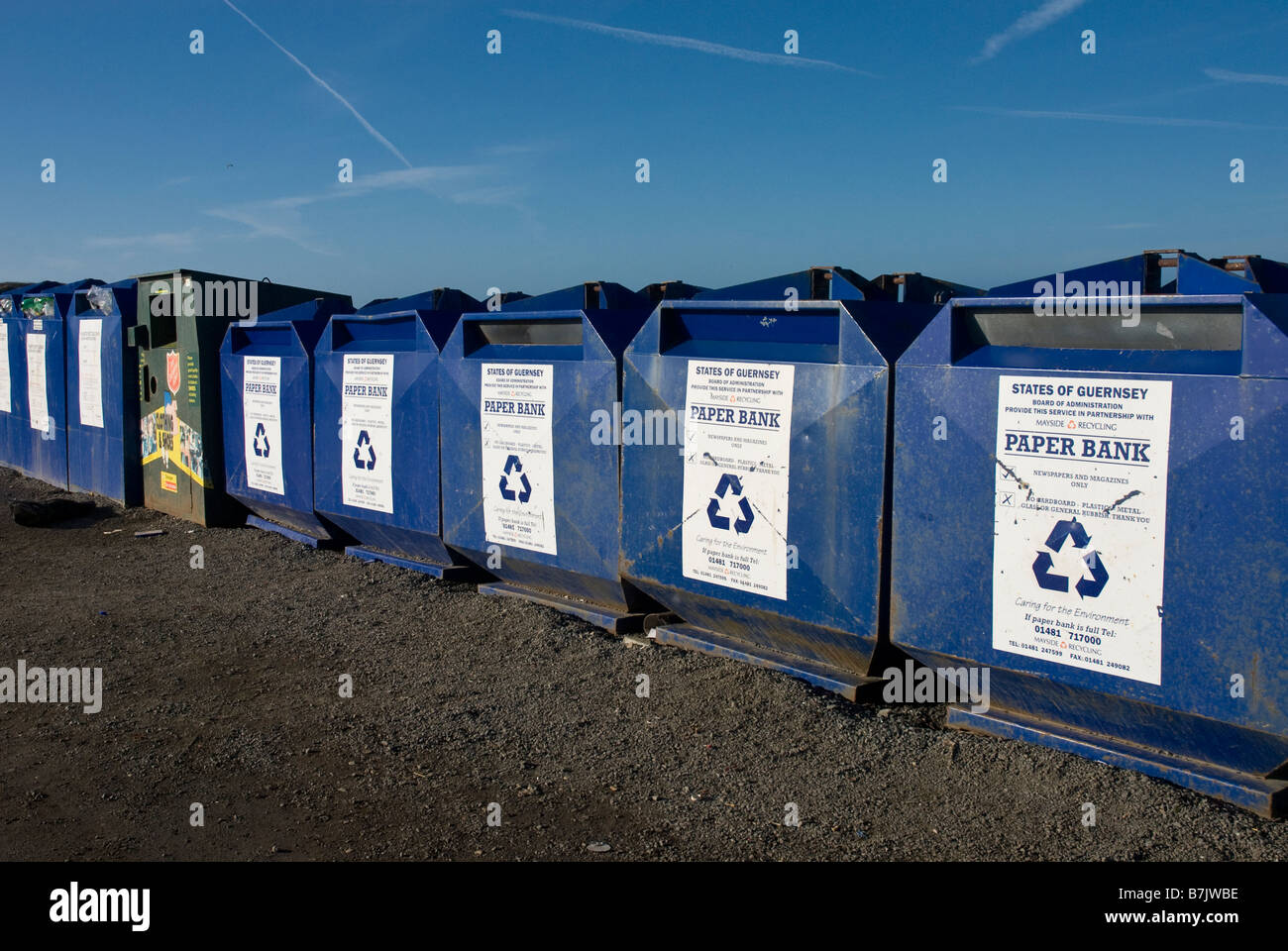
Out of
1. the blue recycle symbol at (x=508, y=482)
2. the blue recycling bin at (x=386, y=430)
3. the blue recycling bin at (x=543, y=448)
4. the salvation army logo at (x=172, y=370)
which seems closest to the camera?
the blue recycling bin at (x=543, y=448)

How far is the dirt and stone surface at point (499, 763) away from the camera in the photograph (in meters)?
3.33

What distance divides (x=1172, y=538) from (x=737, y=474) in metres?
1.83

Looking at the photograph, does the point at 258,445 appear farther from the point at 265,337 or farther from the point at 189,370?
the point at 189,370

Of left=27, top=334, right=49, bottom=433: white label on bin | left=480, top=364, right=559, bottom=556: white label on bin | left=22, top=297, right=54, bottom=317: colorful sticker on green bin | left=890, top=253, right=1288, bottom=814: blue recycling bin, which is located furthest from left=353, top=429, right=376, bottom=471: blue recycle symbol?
left=27, top=334, right=49, bottom=433: white label on bin

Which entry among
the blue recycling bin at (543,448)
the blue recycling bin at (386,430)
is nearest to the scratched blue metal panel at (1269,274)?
the blue recycling bin at (543,448)

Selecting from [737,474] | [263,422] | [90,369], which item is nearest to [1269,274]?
[737,474]

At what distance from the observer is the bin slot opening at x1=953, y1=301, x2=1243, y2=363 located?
11.0 feet

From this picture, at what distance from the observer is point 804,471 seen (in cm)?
443

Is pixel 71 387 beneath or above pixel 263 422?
above

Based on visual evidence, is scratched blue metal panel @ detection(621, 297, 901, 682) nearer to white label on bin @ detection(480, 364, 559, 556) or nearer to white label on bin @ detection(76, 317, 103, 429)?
white label on bin @ detection(480, 364, 559, 556)

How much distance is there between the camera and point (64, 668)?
5258 millimetres

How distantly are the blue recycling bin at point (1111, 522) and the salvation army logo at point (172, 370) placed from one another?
22.4 ft

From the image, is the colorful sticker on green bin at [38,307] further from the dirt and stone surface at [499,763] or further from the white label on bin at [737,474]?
the white label on bin at [737,474]

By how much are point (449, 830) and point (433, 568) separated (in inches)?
134
